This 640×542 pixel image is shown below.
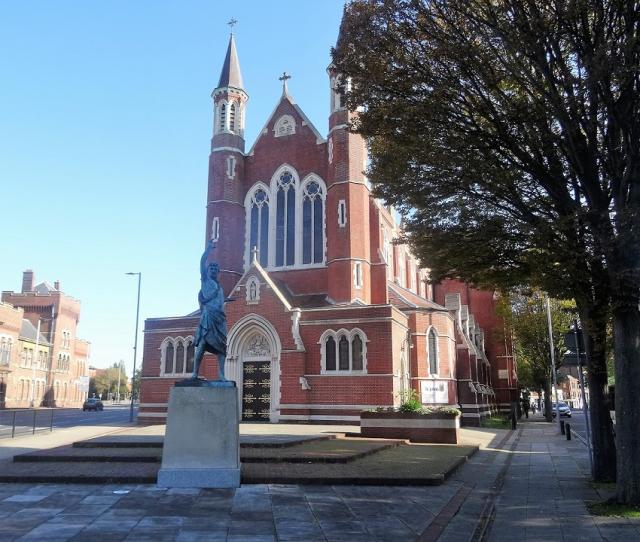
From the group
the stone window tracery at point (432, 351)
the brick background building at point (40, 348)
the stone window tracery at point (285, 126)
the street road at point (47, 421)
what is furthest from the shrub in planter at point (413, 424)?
the brick background building at point (40, 348)

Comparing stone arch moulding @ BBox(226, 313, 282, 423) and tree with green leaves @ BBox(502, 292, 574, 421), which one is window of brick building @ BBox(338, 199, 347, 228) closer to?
stone arch moulding @ BBox(226, 313, 282, 423)

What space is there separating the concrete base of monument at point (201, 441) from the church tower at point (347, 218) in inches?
764

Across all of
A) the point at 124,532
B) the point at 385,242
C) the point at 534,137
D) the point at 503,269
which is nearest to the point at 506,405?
the point at 385,242

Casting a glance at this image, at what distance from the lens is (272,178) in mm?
33844

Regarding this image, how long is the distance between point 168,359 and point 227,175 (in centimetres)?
1144

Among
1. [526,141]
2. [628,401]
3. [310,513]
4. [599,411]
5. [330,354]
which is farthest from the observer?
[330,354]

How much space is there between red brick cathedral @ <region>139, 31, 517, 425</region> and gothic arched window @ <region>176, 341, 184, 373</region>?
5cm

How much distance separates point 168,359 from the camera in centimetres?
3081

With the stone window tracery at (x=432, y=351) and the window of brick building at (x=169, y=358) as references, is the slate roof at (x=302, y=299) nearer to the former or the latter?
the stone window tracery at (x=432, y=351)

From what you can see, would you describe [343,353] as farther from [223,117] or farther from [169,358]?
[223,117]

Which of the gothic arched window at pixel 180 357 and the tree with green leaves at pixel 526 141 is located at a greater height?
the tree with green leaves at pixel 526 141

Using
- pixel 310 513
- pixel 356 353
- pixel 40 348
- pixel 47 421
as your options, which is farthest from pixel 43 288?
pixel 310 513

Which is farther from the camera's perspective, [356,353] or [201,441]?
[356,353]

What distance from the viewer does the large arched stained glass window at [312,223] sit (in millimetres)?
31906
